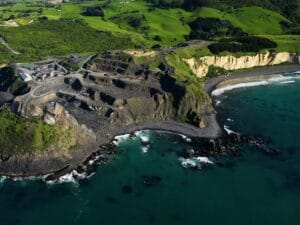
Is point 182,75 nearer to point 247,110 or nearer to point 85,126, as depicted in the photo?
point 247,110

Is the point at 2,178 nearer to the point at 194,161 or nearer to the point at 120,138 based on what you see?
the point at 120,138

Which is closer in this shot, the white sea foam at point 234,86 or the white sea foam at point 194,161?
the white sea foam at point 194,161

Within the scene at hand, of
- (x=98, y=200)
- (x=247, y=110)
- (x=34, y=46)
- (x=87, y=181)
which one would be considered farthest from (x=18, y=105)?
(x=34, y=46)

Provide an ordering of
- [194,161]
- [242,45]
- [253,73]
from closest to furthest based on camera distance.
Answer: [194,161] → [253,73] → [242,45]

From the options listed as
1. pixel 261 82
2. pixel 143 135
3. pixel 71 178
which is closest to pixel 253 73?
pixel 261 82

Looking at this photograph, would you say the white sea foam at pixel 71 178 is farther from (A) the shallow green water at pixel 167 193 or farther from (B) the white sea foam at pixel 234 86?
(B) the white sea foam at pixel 234 86

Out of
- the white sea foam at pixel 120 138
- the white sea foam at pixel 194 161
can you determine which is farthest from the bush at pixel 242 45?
the white sea foam at pixel 194 161
